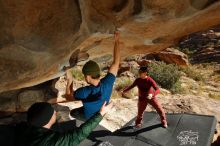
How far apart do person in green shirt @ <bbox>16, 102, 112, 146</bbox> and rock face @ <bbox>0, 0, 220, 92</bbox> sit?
1145 mm

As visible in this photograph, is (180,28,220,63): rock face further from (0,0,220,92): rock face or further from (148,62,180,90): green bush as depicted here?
(0,0,220,92): rock face

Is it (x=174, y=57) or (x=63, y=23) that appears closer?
(x=63, y=23)

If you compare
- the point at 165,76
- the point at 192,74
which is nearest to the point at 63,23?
the point at 165,76

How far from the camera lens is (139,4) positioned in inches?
160

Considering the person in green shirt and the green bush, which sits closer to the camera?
the person in green shirt

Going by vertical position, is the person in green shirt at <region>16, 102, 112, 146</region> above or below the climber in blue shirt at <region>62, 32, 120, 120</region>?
below

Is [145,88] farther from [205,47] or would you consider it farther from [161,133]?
[205,47]

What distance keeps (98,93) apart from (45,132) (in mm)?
1124

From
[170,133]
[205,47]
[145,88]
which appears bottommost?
[170,133]

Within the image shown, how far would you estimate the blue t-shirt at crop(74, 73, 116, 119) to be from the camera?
4.18 m

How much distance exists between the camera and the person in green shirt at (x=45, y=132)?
10.4 ft

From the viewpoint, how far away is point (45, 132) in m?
3.20

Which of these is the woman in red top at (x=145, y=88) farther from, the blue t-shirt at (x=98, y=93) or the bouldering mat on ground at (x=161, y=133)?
the blue t-shirt at (x=98, y=93)

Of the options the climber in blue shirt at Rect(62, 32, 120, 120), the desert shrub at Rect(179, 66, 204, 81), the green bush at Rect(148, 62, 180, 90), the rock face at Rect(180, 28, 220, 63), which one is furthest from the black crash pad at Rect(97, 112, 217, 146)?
the rock face at Rect(180, 28, 220, 63)
